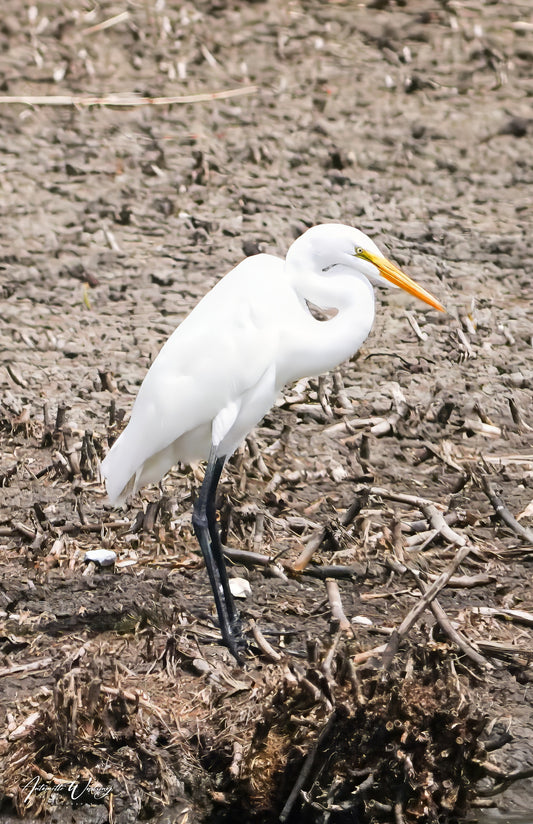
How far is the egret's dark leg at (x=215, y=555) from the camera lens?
4.22m

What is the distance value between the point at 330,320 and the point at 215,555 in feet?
3.02

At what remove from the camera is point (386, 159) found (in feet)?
29.0

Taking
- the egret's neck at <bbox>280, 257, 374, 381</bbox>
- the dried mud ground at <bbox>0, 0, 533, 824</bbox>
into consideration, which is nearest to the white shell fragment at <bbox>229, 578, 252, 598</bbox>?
the dried mud ground at <bbox>0, 0, 533, 824</bbox>

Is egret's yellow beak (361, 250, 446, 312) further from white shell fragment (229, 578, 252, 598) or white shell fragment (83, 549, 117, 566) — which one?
white shell fragment (83, 549, 117, 566)

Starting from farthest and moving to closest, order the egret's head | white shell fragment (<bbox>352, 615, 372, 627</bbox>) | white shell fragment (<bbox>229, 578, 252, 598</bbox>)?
white shell fragment (<bbox>229, 578, 252, 598</bbox>) → white shell fragment (<bbox>352, 615, 372, 627</bbox>) → the egret's head

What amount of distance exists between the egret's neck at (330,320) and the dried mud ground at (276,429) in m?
0.85

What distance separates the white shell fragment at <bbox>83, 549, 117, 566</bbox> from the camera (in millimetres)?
4711

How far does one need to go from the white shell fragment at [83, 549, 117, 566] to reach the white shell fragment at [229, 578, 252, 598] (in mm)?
456

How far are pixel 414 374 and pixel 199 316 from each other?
2266 millimetres

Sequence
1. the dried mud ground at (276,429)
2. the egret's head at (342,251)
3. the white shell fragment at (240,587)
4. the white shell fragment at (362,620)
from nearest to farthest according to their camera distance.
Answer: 1. the dried mud ground at (276,429)
2. the egret's head at (342,251)
3. the white shell fragment at (362,620)
4. the white shell fragment at (240,587)

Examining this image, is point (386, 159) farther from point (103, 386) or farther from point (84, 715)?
point (84, 715)

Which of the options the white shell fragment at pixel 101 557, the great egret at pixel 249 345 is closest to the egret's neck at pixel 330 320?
the great egret at pixel 249 345

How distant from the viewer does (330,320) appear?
13.8 feet

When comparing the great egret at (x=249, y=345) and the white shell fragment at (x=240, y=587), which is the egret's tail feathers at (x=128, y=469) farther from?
the white shell fragment at (x=240, y=587)
